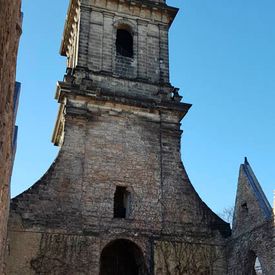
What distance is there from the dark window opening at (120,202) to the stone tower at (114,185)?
1.3 inches

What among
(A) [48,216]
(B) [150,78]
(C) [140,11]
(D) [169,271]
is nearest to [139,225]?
(D) [169,271]

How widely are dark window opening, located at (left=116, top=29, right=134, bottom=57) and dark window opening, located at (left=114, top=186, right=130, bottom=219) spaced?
570cm

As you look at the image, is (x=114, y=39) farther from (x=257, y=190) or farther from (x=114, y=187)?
(x=257, y=190)

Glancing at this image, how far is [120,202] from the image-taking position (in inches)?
575

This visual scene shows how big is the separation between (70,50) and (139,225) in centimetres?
937

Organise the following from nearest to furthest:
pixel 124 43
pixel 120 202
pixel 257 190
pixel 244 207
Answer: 1. pixel 257 190
2. pixel 244 207
3. pixel 120 202
4. pixel 124 43

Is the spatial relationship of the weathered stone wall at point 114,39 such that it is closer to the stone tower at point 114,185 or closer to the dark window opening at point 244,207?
the stone tower at point 114,185

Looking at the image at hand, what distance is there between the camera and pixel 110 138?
1501 cm

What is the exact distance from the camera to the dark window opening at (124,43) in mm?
17728

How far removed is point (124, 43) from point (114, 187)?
6.46 meters

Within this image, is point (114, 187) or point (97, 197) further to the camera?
point (114, 187)

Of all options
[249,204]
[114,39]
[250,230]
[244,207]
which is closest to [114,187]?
[244,207]

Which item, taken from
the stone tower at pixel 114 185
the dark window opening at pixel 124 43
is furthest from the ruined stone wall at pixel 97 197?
the dark window opening at pixel 124 43

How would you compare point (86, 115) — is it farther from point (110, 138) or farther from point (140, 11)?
point (140, 11)
